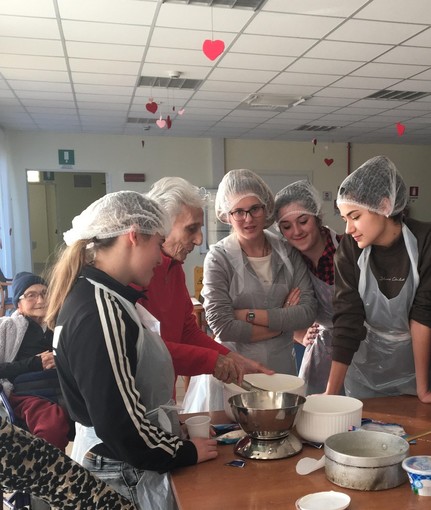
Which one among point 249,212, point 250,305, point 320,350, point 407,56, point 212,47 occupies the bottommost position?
point 320,350

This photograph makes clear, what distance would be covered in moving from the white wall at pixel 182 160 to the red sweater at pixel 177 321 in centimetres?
581

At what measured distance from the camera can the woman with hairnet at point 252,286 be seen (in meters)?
1.77

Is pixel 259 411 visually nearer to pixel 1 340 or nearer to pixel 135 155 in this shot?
pixel 1 340

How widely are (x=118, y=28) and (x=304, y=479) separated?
3190 mm

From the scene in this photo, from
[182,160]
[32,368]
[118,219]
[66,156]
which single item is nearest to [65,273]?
[118,219]

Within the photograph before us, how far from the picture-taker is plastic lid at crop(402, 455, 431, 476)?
95 cm

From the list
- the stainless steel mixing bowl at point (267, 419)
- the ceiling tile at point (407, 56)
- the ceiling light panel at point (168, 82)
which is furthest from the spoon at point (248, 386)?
the ceiling light panel at point (168, 82)

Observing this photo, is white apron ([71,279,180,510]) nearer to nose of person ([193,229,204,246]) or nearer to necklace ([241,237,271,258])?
nose of person ([193,229,204,246])

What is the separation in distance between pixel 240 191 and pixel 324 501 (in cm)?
113

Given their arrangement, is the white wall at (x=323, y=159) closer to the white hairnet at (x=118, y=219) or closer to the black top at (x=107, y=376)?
the white hairnet at (x=118, y=219)

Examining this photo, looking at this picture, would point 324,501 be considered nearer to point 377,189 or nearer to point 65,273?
point 65,273

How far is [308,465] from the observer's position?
107 cm

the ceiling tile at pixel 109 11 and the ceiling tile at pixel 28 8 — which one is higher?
the ceiling tile at pixel 28 8

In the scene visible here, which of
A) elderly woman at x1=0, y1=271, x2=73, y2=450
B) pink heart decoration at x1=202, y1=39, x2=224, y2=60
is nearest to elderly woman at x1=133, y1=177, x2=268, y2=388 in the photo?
elderly woman at x1=0, y1=271, x2=73, y2=450
